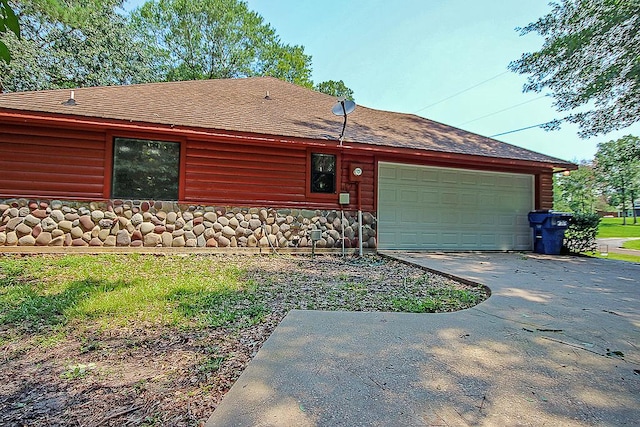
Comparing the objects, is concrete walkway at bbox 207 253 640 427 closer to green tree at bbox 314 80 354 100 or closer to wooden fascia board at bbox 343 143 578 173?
wooden fascia board at bbox 343 143 578 173

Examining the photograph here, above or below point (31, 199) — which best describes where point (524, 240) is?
below

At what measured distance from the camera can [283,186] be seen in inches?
262

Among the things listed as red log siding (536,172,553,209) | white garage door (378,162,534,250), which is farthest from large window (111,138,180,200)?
red log siding (536,172,553,209)

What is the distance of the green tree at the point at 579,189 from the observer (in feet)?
119

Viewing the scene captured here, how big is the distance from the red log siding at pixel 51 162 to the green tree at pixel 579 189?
42978 mm

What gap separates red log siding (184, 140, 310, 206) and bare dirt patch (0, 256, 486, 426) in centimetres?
343

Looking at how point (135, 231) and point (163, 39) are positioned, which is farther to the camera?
point (163, 39)

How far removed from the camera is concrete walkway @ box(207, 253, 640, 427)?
1.38 metres

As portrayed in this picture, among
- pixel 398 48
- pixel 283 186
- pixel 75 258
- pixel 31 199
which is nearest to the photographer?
pixel 75 258

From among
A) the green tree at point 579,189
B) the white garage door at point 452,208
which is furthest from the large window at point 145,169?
the green tree at point 579,189

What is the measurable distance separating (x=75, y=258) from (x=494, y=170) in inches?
350

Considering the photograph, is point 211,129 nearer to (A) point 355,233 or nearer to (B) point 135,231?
(B) point 135,231

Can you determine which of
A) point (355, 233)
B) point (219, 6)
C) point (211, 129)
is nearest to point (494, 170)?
point (355, 233)

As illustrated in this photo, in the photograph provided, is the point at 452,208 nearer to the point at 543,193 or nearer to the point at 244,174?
the point at 543,193
